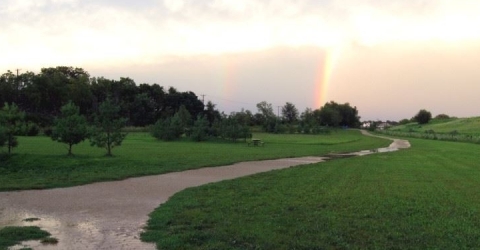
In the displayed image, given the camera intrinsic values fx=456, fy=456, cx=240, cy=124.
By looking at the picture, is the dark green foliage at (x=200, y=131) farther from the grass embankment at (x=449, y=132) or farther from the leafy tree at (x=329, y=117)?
the leafy tree at (x=329, y=117)

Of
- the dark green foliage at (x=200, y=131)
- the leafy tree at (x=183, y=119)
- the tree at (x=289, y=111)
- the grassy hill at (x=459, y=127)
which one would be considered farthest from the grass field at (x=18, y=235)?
the tree at (x=289, y=111)

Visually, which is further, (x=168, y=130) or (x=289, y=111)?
(x=289, y=111)

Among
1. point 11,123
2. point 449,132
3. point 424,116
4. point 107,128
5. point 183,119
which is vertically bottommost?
point 449,132

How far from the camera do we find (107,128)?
30219 mm

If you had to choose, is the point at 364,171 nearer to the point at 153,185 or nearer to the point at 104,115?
the point at 153,185

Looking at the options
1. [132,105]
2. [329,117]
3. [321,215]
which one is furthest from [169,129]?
[329,117]

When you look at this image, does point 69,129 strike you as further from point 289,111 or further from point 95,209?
point 289,111

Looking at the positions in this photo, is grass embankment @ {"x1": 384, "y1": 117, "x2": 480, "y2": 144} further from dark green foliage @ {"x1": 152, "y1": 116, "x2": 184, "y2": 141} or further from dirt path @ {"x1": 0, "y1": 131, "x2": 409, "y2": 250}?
dirt path @ {"x1": 0, "y1": 131, "x2": 409, "y2": 250}

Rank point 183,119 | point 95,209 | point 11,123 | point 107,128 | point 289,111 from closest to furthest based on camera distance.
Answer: point 95,209 < point 11,123 < point 107,128 < point 183,119 < point 289,111

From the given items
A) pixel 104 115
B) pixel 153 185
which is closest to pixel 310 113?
pixel 104 115

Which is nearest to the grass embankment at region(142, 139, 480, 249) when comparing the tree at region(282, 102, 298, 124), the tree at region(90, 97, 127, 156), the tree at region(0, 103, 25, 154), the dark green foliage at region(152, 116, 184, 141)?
the tree at region(90, 97, 127, 156)

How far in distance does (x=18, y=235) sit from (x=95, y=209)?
3237 millimetres

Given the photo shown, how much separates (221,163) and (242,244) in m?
18.2

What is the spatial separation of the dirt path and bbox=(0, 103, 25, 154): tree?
12095mm
